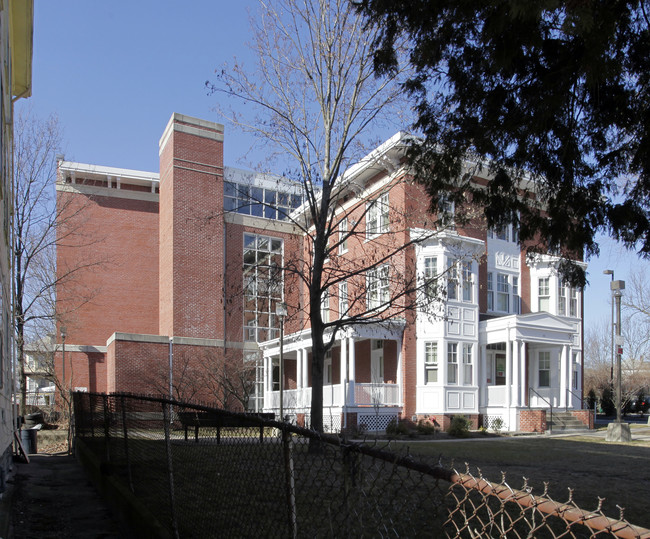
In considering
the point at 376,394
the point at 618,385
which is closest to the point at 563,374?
the point at 618,385

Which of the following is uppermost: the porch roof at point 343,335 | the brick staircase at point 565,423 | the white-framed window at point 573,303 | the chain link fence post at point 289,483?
the white-framed window at point 573,303

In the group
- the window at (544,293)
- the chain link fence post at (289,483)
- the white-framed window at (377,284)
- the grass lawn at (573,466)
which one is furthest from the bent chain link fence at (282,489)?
the window at (544,293)

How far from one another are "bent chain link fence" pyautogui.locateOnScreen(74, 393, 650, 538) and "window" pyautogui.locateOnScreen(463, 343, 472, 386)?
16898mm

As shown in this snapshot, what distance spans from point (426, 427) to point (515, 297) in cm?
878

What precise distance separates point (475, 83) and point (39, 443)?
56.4 ft

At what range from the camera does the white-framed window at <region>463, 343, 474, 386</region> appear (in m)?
25.0

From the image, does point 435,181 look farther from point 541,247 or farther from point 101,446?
point 101,446

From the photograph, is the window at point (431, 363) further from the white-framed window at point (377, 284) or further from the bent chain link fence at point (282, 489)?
the bent chain link fence at point (282, 489)

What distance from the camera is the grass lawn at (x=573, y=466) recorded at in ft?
27.6

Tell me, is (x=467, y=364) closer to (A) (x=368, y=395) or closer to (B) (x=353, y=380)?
(A) (x=368, y=395)

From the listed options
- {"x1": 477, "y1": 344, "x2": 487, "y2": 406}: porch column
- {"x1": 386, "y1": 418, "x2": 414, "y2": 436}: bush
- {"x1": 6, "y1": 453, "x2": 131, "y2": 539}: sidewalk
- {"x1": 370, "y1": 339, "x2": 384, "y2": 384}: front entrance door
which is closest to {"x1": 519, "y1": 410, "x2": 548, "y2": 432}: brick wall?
{"x1": 477, "y1": 344, "x2": 487, "y2": 406}: porch column

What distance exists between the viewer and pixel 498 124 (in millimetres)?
8914

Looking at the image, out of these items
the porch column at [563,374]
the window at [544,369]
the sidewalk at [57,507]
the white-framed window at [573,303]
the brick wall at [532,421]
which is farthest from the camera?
the white-framed window at [573,303]

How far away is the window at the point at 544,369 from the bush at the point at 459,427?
5.86 m
